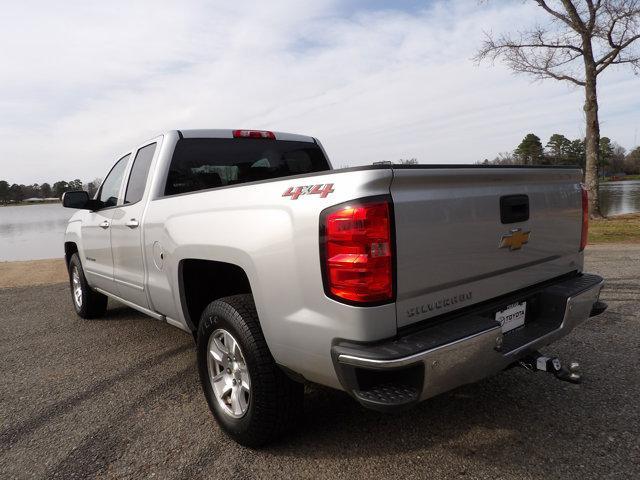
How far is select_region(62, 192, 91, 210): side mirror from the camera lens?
4.53m

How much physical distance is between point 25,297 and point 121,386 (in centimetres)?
510

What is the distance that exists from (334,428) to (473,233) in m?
1.43

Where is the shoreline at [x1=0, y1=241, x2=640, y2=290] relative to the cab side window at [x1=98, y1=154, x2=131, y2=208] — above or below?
below

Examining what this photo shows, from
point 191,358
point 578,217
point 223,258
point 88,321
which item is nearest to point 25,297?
point 88,321

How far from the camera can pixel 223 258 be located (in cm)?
273

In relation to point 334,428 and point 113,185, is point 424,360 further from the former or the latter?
point 113,185

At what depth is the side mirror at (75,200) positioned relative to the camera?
14.9ft

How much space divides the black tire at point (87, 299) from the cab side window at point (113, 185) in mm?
1048

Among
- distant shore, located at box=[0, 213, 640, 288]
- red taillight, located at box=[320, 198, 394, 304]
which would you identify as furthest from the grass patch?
red taillight, located at box=[320, 198, 394, 304]

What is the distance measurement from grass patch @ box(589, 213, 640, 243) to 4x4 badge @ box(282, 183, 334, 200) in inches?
413

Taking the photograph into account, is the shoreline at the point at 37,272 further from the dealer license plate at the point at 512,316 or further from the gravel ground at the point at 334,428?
the dealer license plate at the point at 512,316

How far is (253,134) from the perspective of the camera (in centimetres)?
424

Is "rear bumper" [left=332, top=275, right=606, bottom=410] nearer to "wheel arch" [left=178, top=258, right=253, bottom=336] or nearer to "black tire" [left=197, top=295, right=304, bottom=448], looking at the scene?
"black tire" [left=197, top=295, right=304, bottom=448]

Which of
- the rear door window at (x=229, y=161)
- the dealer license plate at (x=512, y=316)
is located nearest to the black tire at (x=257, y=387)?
the dealer license plate at (x=512, y=316)
